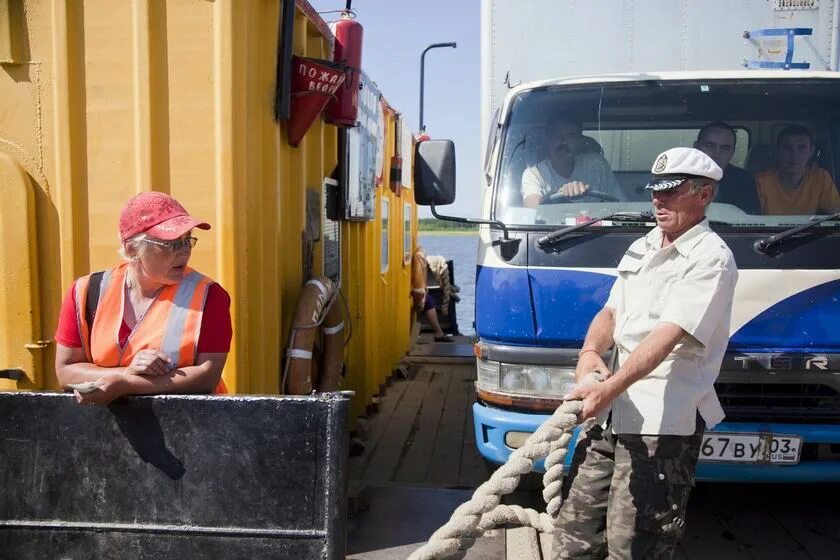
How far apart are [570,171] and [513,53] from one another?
1.09m

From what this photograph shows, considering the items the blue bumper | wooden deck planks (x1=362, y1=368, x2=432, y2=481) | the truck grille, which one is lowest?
wooden deck planks (x1=362, y1=368, x2=432, y2=481)

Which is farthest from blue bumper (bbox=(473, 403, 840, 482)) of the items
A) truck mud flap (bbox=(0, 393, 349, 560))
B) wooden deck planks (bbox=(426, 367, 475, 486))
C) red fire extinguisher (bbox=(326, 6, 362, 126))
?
red fire extinguisher (bbox=(326, 6, 362, 126))

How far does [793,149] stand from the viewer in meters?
3.60

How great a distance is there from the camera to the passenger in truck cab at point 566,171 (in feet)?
11.9

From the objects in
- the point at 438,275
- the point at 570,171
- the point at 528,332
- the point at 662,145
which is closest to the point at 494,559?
the point at 528,332

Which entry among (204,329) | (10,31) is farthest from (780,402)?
(10,31)

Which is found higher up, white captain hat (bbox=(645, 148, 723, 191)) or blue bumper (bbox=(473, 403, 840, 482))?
white captain hat (bbox=(645, 148, 723, 191))

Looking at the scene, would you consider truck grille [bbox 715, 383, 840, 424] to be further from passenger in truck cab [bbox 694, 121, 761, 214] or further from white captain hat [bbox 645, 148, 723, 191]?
white captain hat [bbox 645, 148, 723, 191]

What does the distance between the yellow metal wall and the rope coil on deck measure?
4.76 feet

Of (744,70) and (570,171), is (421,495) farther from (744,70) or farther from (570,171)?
(744,70)

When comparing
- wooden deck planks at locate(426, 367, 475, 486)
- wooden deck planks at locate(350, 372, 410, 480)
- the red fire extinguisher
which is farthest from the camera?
wooden deck planks at locate(350, 372, 410, 480)

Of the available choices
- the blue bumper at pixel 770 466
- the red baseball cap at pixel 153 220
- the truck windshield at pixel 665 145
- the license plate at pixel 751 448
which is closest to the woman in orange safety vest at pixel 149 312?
the red baseball cap at pixel 153 220

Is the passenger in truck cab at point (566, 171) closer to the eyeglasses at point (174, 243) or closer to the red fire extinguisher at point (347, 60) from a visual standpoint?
the red fire extinguisher at point (347, 60)

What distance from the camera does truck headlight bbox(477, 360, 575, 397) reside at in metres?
3.33
